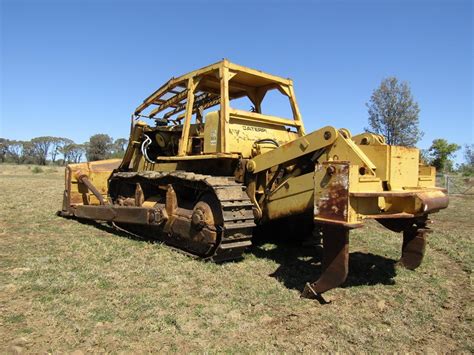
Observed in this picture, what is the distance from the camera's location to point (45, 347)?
3000 mm

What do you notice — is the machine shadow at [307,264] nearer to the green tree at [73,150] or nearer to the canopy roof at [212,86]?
the canopy roof at [212,86]

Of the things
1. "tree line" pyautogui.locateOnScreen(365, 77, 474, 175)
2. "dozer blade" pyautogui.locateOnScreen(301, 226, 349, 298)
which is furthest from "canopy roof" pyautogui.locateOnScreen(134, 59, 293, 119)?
"tree line" pyautogui.locateOnScreen(365, 77, 474, 175)

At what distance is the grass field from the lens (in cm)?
320

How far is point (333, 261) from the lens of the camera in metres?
4.07

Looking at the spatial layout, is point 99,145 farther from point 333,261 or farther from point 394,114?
point 333,261

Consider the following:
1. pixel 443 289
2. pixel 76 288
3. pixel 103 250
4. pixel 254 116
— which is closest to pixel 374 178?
pixel 443 289

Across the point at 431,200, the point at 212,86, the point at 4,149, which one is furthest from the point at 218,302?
the point at 4,149

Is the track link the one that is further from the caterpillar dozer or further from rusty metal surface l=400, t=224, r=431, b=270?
rusty metal surface l=400, t=224, r=431, b=270

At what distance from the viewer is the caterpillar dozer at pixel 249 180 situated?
13.4 feet

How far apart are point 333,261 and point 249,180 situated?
1.86 metres

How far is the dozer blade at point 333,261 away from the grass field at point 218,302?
154mm

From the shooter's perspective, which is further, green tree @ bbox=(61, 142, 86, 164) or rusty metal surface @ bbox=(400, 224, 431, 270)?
green tree @ bbox=(61, 142, 86, 164)

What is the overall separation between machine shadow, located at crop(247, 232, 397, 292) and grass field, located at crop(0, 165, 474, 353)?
0.6 inches

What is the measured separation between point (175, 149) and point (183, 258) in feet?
8.67
